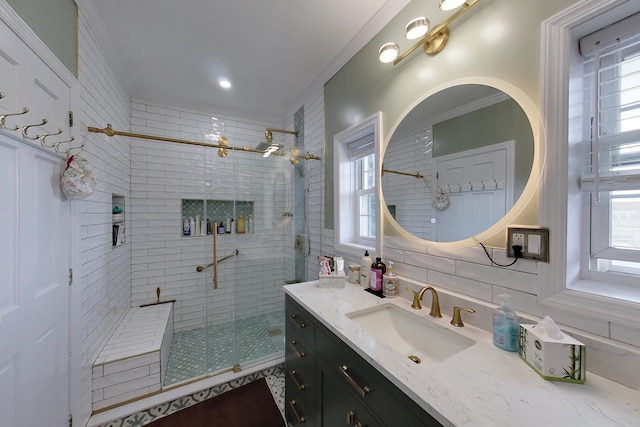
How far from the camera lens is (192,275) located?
9.23 feet

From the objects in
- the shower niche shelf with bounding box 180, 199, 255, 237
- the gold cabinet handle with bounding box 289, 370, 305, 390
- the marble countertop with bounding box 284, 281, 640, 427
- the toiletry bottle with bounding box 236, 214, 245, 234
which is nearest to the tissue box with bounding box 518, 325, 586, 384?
the marble countertop with bounding box 284, 281, 640, 427

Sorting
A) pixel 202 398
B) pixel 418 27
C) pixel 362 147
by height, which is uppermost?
pixel 418 27

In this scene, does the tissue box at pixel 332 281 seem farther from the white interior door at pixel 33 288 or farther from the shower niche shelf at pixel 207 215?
the shower niche shelf at pixel 207 215

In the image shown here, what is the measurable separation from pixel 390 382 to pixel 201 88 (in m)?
2.94

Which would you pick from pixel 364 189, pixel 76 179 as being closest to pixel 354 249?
pixel 364 189

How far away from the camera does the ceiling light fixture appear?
0.97 meters

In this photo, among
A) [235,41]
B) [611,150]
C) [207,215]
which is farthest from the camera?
[207,215]

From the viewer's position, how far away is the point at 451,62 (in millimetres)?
1117

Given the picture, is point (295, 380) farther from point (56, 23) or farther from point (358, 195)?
point (56, 23)

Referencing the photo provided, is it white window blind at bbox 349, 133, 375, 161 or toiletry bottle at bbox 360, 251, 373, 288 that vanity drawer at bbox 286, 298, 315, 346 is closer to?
toiletry bottle at bbox 360, 251, 373, 288

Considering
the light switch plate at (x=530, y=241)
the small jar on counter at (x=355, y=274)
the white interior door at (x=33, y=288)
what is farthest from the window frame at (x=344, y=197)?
the white interior door at (x=33, y=288)

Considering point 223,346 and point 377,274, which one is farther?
point 223,346

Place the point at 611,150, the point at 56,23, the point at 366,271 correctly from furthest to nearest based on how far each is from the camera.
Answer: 1. the point at 366,271
2. the point at 56,23
3. the point at 611,150

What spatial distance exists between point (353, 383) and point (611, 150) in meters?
1.20
